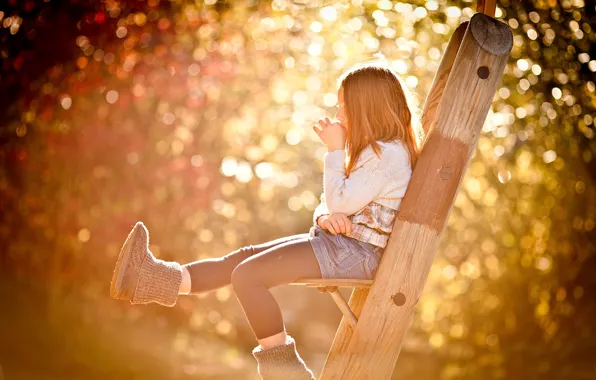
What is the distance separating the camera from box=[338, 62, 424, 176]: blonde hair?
108 inches

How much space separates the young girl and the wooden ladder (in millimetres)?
55

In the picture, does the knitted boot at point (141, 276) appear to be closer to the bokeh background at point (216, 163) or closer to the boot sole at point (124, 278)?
the boot sole at point (124, 278)

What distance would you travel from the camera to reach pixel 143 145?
21.6 ft

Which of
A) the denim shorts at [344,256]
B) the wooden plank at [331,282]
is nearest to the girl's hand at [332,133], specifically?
the denim shorts at [344,256]

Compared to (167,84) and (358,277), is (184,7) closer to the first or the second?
(167,84)

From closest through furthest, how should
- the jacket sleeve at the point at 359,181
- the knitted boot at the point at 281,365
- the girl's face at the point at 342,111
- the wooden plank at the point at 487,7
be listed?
the knitted boot at the point at 281,365, the jacket sleeve at the point at 359,181, the girl's face at the point at 342,111, the wooden plank at the point at 487,7

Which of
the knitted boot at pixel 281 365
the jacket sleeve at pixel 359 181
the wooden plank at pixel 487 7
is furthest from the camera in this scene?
the wooden plank at pixel 487 7

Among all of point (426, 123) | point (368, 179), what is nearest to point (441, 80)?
point (426, 123)

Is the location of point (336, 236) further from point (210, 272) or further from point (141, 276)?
point (141, 276)

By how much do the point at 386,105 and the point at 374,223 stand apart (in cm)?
40

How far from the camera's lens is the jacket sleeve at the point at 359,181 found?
2.66m

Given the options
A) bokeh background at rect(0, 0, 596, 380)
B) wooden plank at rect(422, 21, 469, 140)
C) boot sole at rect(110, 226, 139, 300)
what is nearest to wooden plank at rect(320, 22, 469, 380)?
wooden plank at rect(422, 21, 469, 140)

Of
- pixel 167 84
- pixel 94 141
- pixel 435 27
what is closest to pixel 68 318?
pixel 94 141

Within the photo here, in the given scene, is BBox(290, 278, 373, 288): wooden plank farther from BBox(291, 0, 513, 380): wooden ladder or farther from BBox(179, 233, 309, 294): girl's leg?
BBox(179, 233, 309, 294): girl's leg
